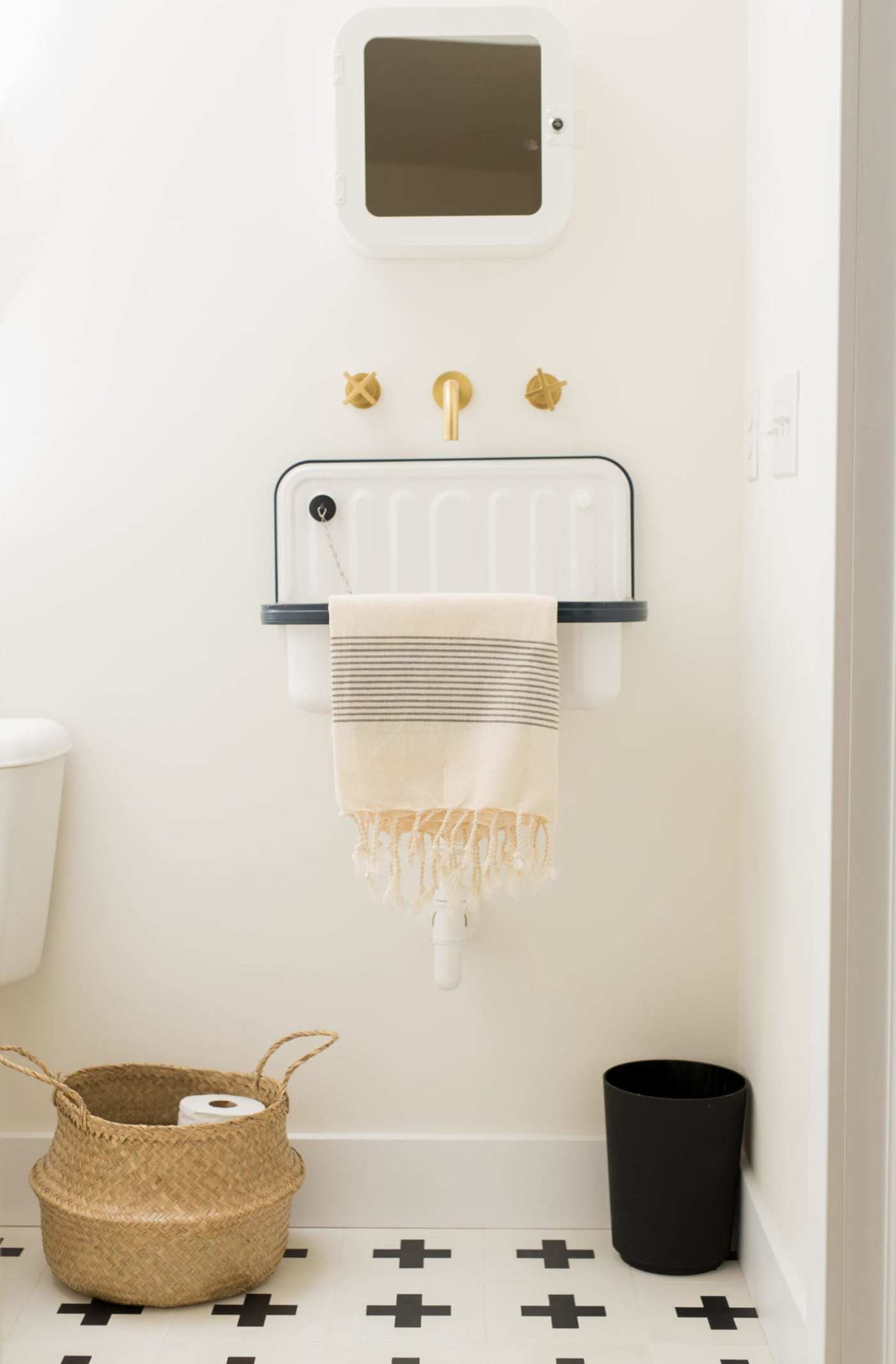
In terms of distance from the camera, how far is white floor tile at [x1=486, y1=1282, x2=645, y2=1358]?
1663 millimetres

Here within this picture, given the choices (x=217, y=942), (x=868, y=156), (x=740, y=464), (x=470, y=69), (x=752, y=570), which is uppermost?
(x=470, y=69)

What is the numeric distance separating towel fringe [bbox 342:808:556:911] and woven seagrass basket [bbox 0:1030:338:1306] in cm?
41

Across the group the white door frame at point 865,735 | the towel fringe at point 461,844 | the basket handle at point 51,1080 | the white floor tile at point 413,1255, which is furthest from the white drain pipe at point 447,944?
the white door frame at point 865,735

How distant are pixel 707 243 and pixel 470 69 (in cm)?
41

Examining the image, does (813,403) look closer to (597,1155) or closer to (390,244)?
(390,244)

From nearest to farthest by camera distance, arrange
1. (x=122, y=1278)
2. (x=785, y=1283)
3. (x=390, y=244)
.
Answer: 1. (x=785, y=1283)
2. (x=122, y=1278)
3. (x=390, y=244)

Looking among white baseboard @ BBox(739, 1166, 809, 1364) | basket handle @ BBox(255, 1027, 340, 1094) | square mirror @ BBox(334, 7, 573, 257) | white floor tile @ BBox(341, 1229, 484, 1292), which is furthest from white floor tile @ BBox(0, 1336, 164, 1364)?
square mirror @ BBox(334, 7, 573, 257)

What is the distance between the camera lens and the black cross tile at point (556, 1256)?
1.86 meters

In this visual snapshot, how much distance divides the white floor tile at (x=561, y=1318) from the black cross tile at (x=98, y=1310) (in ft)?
1.55

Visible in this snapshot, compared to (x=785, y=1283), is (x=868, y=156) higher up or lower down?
higher up

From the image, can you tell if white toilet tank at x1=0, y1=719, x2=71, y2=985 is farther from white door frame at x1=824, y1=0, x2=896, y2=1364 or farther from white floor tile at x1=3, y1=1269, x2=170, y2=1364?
white door frame at x1=824, y1=0, x2=896, y2=1364

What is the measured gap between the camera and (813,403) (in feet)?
4.79

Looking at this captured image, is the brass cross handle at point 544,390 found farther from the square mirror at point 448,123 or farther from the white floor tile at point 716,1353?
the white floor tile at point 716,1353

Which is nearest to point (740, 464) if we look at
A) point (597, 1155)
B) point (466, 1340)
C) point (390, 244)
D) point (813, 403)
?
point (813, 403)
